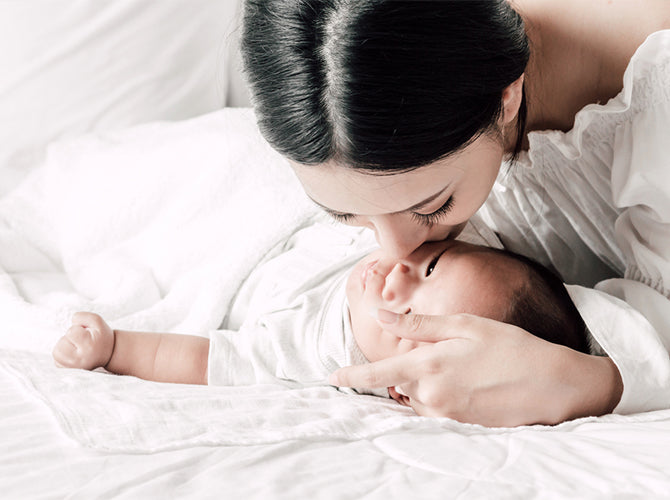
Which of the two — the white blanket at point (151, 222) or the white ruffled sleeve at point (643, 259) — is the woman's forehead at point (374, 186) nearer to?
the white ruffled sleeve at point (643, 259)

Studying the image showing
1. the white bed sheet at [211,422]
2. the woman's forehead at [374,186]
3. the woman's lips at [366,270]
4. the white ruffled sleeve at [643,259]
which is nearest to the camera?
the white bed sheet at [211,422]

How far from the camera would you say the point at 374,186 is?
0.79m

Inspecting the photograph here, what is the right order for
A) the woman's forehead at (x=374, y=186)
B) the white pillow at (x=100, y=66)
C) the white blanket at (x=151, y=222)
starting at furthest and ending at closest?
the white pillow at (x=100, y=66)
the white blanket at (x=151, y=222)
the woman's forehead at (x=374, y=186)

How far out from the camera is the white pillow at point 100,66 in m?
1.60

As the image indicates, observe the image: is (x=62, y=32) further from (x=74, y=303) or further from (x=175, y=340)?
(x=175, y=340)

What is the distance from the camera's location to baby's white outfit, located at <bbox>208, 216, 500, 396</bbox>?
3.47 ft

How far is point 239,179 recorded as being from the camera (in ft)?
4.61

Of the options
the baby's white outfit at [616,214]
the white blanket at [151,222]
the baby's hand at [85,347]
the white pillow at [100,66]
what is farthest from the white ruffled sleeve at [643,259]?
the white pillow at [100,66]

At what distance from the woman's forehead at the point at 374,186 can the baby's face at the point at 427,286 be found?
0.54 feet

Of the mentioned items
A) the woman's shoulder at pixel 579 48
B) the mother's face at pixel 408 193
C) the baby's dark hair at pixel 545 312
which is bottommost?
the baby's dark hair at pixel 545 312

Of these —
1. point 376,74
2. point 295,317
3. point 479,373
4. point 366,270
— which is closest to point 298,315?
point 295,317

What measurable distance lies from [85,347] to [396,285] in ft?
1.43

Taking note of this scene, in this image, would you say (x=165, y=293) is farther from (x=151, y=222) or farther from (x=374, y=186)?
(x=374, y=186)

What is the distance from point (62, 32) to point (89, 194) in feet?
1.42
